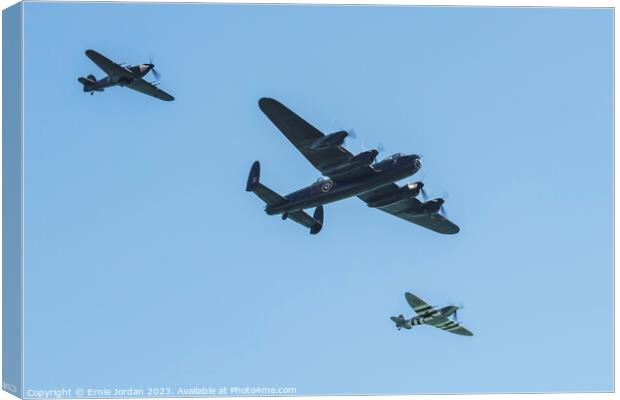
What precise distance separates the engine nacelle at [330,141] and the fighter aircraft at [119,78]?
8.45 metres

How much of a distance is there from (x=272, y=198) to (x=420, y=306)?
392 inches

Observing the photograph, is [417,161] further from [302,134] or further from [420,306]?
[420,306]

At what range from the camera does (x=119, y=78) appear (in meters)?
39.8

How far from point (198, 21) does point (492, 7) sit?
965 cm

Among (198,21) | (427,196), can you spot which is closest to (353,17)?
(198,21)

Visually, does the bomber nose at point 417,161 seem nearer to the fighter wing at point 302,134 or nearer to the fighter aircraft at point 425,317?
the fighter wing at point 302,134

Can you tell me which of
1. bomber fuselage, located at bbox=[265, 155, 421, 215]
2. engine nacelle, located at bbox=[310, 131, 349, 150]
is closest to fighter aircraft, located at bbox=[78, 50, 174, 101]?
bomber fuselage, located at bbox=[265, 155, 421, 215]

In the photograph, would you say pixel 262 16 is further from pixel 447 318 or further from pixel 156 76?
pixel 447 318

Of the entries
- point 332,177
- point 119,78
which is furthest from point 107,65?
point 332,177

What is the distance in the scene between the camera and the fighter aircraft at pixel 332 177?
35156 millimetres

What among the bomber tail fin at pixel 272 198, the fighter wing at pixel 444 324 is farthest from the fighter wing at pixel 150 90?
the fighter wing at pixel 444 324

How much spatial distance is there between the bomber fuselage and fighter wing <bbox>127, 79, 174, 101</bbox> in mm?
6906

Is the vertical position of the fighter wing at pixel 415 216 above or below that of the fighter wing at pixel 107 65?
below

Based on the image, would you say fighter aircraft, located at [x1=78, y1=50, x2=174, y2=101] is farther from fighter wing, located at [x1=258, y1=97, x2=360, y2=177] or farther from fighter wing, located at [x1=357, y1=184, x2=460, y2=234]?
fighter wing, located at [x1=357, y1=184, x2=460, y2=234]
